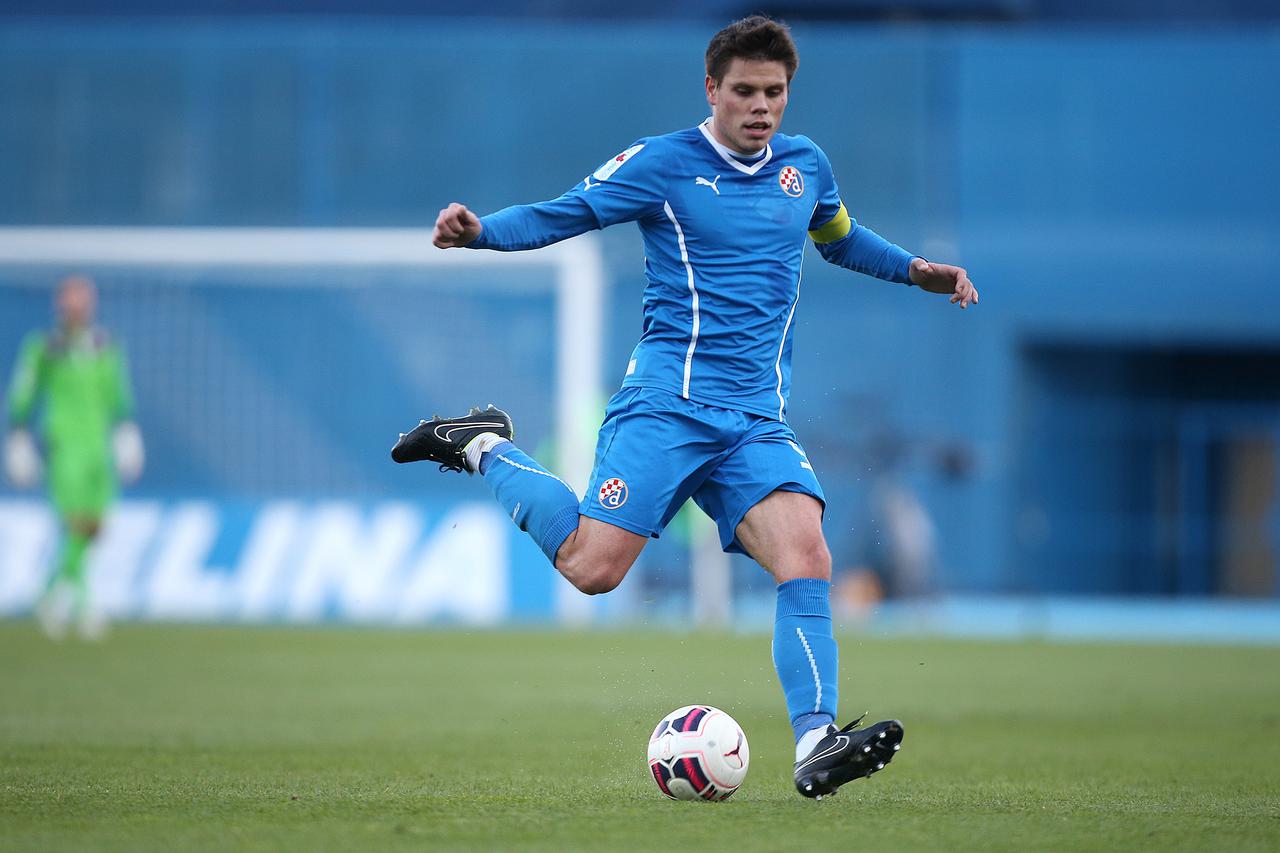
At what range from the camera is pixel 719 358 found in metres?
5.52

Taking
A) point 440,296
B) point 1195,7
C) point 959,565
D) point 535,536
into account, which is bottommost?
point 959,565

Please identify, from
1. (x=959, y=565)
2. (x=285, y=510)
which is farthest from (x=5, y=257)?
(x=959, y=565)

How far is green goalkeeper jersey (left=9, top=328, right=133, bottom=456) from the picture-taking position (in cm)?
1402

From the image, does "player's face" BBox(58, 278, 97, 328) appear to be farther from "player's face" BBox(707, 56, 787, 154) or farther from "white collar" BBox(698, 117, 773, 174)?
"player's face" BBox(707, 56, 787, 154)

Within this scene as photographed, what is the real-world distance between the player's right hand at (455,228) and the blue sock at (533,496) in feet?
2.84

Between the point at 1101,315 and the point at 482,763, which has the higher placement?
the point at 1101,315

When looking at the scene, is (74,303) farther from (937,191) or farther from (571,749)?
(937,191)

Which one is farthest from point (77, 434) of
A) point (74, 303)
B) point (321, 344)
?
point (321, 344)

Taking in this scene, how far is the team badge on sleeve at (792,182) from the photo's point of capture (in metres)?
5.58

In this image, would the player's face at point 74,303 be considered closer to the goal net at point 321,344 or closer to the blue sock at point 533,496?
the goal net at point 321,344

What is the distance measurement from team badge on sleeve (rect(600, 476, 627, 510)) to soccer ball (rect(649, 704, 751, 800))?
686mm

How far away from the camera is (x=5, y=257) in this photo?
18.1 m

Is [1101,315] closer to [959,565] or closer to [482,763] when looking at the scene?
[959,565]

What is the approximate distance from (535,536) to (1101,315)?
63.7 feet
